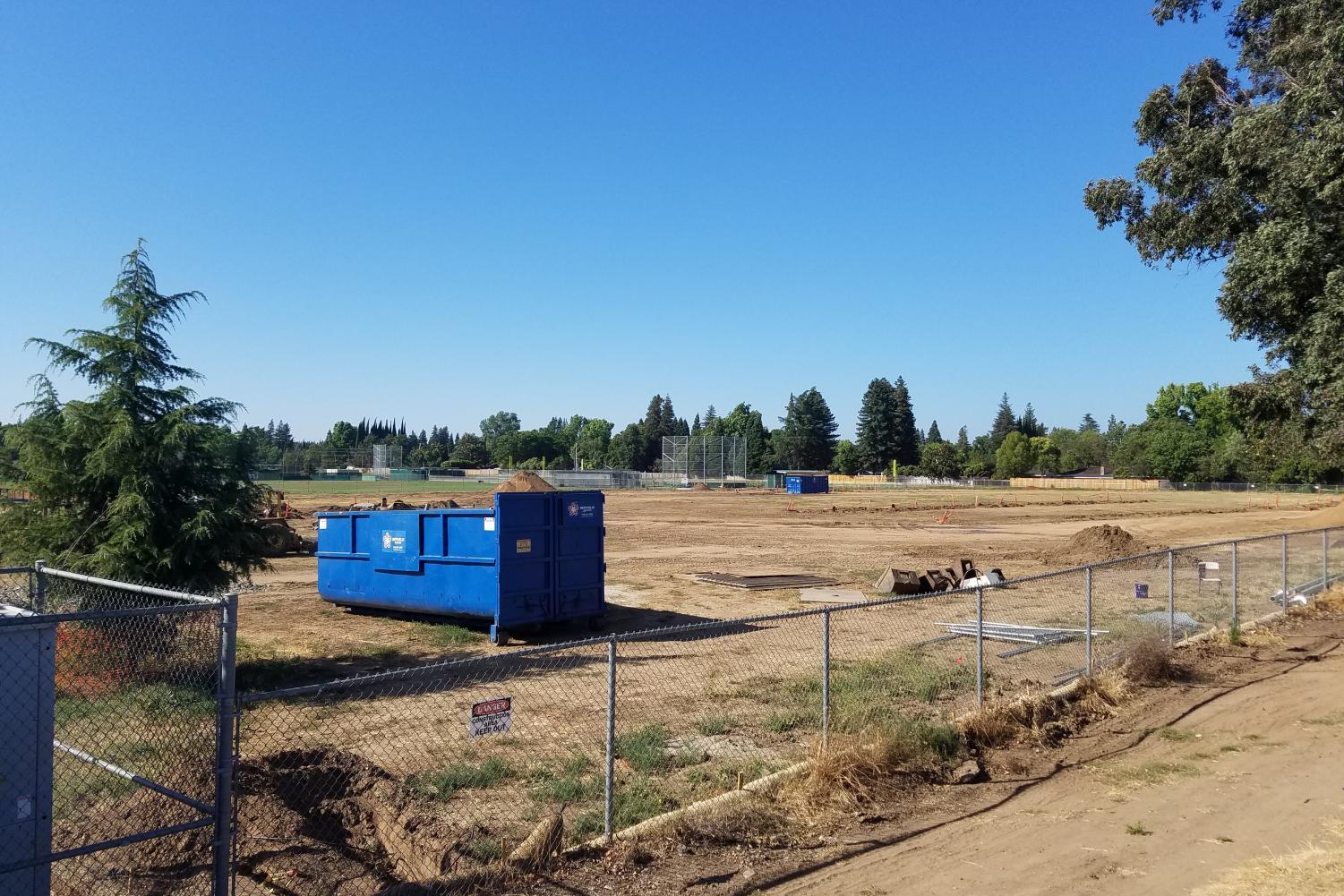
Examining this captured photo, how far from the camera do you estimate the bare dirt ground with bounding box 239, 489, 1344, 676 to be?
15.2 meters

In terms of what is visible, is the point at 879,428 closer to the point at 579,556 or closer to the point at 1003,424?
the point at 1003,424

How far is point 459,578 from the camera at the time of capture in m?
14.8

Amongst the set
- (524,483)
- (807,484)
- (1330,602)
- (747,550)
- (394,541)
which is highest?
(524,483)

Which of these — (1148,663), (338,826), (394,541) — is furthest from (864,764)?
(394,541)

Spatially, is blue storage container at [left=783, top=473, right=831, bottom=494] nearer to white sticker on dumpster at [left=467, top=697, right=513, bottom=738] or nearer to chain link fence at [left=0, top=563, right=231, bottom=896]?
chain link fence at [left=0, top=563, right=231, bottom=896]

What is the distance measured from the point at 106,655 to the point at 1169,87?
2298cm

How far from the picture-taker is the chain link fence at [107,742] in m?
4.56

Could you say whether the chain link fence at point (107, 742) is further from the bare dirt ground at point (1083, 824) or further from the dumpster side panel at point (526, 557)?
the dumpster side panel at point (526, 557)

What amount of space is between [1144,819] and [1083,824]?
50cm

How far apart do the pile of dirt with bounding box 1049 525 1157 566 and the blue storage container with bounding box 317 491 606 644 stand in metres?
16.8

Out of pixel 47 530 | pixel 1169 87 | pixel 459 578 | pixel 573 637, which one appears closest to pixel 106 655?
pixel 47 530

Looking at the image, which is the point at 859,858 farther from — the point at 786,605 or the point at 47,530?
the point at 786,605

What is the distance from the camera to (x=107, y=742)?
838cm

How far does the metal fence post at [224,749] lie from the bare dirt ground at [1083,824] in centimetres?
176
